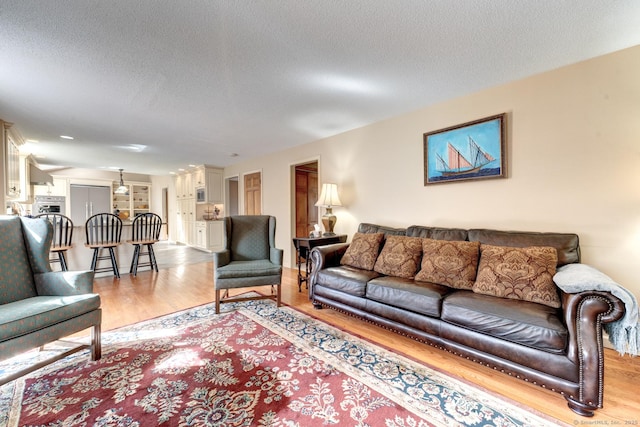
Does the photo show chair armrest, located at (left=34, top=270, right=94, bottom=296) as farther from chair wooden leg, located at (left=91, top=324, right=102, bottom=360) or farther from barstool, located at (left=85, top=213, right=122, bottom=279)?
barstool, located at (left=85, top=213, right=122, bottom=279)

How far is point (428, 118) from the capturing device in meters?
3.00

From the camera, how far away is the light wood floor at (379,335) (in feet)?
4.67

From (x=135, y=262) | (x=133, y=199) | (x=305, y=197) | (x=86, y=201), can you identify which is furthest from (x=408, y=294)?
(x=133, y=199)

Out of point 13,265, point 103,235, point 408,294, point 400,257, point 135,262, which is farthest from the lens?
point 135,262

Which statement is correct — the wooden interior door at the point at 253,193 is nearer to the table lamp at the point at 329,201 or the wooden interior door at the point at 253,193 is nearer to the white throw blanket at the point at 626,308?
the table lamp at the point at 329,201

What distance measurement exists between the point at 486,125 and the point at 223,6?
2499mm

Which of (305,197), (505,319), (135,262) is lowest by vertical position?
(135,262)

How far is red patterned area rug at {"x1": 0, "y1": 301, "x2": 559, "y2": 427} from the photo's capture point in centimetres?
134

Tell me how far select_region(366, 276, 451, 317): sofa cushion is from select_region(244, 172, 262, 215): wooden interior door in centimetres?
394

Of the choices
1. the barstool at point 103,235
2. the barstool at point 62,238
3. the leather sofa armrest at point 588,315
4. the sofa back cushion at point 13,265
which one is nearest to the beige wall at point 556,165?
the leather sofa armrest at point 588,315

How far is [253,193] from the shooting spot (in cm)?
599

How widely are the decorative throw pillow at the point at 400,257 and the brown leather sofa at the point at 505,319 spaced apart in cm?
10

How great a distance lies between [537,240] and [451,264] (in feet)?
2.30

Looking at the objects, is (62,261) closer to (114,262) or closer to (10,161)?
(114,262)
